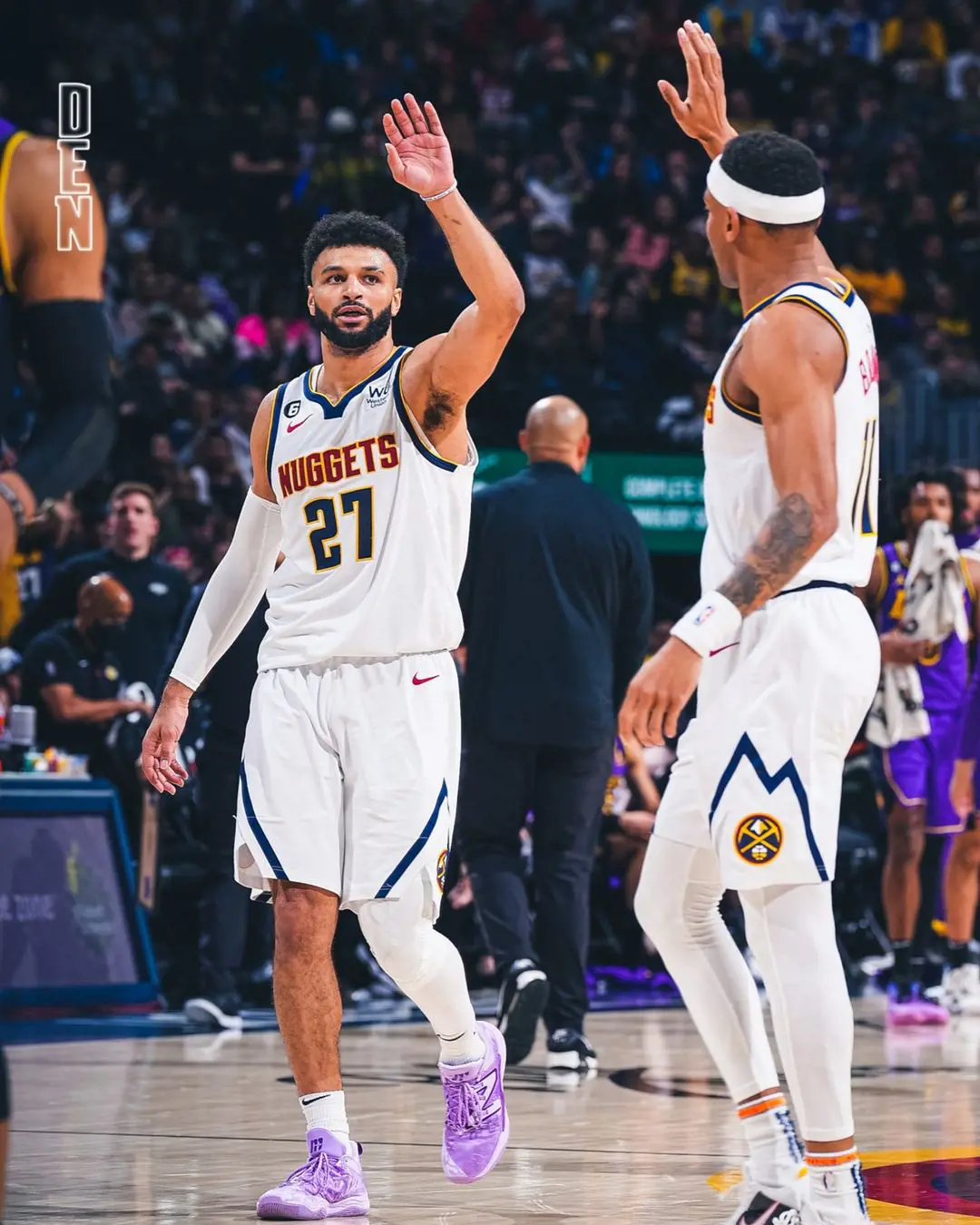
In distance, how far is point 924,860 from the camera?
33.6ft

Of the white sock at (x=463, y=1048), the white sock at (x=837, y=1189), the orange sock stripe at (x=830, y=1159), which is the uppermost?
the orange sock stripe at (x=830, y=1159)

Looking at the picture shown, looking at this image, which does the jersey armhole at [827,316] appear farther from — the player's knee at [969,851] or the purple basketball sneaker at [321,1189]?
the player's knee at [969,851]

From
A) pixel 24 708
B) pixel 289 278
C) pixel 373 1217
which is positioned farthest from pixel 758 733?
pixel 289 278

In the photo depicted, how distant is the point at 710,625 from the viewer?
11.5 feet

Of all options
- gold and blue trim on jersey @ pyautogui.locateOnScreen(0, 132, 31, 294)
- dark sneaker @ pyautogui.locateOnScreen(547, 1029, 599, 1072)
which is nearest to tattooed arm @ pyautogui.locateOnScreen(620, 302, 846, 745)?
gold and blue trim on jersey @ pyautogui.locateOnScreen(0, 132, 31, 294)

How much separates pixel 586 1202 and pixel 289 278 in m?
12.6

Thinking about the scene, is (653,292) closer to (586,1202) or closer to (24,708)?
(24,708)

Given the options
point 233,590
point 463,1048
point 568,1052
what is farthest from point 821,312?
point 568,1052

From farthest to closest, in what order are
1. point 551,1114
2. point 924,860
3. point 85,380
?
point 924,860 < point 551,1114 < point 85,380

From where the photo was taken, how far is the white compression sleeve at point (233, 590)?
4738mm

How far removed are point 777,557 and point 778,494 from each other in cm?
14

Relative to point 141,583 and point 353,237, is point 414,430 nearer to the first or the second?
point 353,237

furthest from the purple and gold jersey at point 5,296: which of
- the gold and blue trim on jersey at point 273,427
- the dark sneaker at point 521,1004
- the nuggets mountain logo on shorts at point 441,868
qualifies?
the dark sneaker at point 521,1004

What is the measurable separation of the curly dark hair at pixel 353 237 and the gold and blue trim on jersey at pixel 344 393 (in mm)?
256
